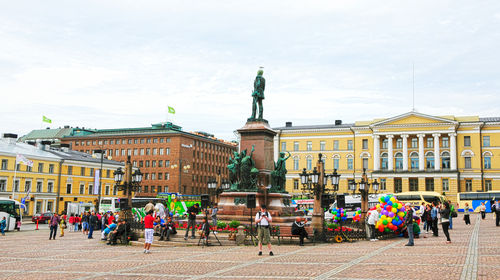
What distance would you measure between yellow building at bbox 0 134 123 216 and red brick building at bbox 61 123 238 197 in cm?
2370

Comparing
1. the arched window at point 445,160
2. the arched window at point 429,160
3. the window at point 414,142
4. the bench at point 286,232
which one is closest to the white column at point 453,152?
the arched window at point 445,160

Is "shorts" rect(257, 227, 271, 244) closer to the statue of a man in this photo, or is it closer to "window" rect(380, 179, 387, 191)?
the statue of a man

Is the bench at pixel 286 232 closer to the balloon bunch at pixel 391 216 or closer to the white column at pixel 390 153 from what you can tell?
the balloon bunch at pixel 391 216

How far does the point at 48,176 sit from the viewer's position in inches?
2911

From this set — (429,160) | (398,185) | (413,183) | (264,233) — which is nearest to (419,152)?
(429,160)

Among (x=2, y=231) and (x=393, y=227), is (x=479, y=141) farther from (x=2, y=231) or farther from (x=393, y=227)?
(x=2, y=231)

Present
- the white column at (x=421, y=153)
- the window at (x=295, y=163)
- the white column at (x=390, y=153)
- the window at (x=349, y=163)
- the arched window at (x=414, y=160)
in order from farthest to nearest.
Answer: the window at (x=295, y=163)
the window at (x=349, y=163)
the white column at (x=390, y=153)
the arched window at (x=414, y=160)
the white column at (x=421, y=153)

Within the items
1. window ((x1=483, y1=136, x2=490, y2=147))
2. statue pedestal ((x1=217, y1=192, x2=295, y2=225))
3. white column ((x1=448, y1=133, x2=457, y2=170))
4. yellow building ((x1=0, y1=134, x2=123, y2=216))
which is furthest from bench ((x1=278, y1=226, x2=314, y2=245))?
window ((x1=483, y1=136, x2=490, y2=147))

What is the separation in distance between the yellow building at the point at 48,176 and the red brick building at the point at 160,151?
23.7 meters

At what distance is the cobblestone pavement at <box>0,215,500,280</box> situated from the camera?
12961mm

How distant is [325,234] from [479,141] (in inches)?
3088

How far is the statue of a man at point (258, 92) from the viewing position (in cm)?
2877

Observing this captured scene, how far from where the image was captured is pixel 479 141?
9125cm

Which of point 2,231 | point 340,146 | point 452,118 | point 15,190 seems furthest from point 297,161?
point 2,231
